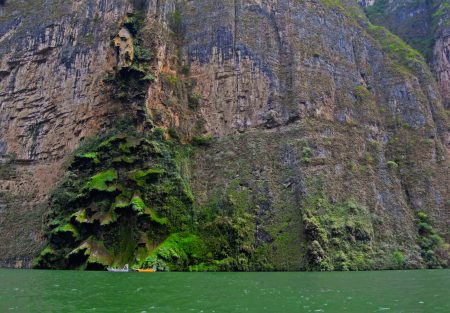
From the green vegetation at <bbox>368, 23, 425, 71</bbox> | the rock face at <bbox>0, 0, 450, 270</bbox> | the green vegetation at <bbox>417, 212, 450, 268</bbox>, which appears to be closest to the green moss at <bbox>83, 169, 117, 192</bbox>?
the rock face at <bbox>0, 0, 450, 270</bbox>

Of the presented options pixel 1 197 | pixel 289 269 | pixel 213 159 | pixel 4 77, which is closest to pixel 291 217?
pixel 289 269

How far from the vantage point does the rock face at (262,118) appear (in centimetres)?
6554

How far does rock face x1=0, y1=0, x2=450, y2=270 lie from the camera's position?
2580 inches

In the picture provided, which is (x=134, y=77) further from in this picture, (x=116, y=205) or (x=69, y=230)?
(x=69, y=230)

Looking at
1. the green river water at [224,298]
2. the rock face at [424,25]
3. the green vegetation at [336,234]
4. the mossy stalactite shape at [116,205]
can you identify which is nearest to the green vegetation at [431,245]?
the green vegetation at [336,234]

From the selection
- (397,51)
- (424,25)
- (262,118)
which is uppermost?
(424,25)

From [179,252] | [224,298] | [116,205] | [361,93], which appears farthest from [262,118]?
[224,298]

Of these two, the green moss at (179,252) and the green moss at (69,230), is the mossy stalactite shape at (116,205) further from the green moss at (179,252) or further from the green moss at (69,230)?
the green moss at (179,252)

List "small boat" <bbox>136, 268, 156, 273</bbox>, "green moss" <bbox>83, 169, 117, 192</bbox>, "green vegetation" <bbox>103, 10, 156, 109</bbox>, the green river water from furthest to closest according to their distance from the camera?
1. "green vegetation" <bbox>103, 10, 156, 109</bbox>
2. "green moss" <bbox>83, 169, 117, 192</bbox>
3. "small boat" <bbox>136, 268, 156, 273</bbox>
4. the green river water

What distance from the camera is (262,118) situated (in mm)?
77312

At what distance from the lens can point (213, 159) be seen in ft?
245

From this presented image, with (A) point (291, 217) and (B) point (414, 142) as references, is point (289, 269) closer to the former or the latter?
(A) point (291, 217)

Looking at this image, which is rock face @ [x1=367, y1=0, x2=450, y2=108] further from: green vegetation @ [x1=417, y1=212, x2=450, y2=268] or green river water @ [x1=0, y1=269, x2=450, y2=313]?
green river water @ [x1=0, y1=269, x2=450, y2=313]

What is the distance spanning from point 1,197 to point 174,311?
61.5 meters
